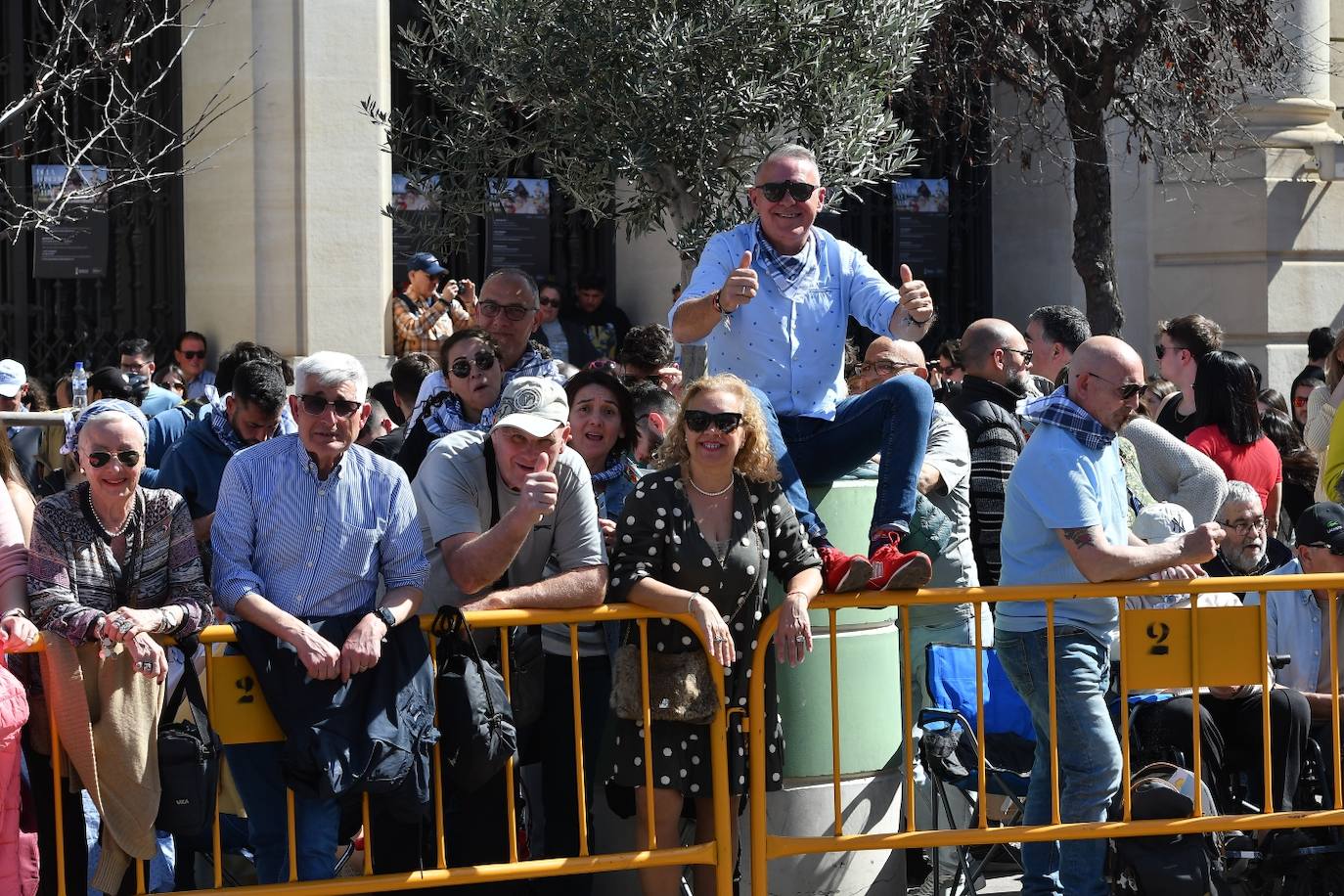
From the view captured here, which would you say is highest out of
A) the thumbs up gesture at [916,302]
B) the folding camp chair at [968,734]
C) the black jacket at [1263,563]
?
the thumbs up gesture at [916,302]

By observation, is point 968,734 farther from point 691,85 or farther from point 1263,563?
point 691,85

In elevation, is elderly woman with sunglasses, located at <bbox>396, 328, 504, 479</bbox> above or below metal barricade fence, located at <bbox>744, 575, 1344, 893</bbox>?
above

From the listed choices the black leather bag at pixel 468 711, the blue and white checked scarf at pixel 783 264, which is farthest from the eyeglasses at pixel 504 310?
the black leather bag at pixel 468 711

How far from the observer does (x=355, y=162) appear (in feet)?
42.1

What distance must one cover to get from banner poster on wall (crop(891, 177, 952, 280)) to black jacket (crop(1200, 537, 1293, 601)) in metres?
8.70

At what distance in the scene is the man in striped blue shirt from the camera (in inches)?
217

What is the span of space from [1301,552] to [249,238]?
837 cm

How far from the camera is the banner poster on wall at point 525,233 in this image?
15.5m

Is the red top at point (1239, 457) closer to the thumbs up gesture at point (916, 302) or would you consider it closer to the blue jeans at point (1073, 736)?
the blue jeans at point (1073, 736)

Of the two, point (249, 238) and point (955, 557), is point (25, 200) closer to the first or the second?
point (249, 238)

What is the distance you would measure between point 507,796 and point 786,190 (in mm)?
2299

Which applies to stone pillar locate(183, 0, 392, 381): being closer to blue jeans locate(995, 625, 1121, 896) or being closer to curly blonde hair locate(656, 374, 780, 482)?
curly blonde hair locate(656, 374, 780, 482)

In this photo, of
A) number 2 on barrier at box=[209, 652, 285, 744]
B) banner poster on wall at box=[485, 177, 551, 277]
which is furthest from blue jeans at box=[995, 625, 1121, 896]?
banner poster on wall at box=[485, 177, 551, 277]

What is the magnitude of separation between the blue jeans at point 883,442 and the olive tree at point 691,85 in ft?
6.22
